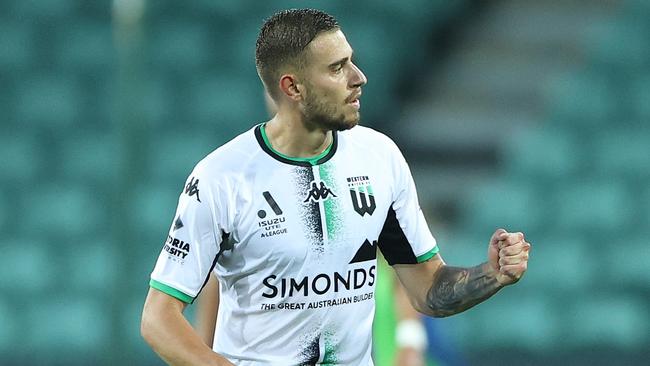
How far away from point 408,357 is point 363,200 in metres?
1.67

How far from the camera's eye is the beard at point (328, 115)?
10.3 ft

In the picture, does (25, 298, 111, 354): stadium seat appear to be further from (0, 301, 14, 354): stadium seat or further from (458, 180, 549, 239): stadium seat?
(458, 180, 549, 239): stadium seat

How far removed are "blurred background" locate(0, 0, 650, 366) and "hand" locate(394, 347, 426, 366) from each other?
2.12 metres

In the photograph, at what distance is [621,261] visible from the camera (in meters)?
7.48

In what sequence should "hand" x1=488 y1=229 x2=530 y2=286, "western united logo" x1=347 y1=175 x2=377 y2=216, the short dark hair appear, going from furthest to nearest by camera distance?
"western united logo" x1=347 y1=175 x2=377 y2=216 → the short dark hair → "hand" x1=488 y1=229 x2=530 y2=286

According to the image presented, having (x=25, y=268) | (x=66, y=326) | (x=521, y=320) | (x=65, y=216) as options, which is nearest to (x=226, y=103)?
(x=65, y=216)

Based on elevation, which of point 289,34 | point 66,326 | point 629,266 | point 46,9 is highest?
point 46,9

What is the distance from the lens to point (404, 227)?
337 cm

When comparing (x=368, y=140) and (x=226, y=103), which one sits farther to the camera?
(x=226, y=103)

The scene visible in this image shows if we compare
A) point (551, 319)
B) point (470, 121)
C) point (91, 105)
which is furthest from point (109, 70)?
point (551, 319)

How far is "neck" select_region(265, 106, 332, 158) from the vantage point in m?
3.23

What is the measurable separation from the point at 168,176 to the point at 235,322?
13.4 ft

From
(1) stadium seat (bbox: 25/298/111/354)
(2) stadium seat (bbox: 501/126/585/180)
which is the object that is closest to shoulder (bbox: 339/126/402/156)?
(1) stadium seat (bbox: 25/298/111/354)

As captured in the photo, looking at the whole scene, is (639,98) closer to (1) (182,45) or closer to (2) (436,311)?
(1) (182,45)
